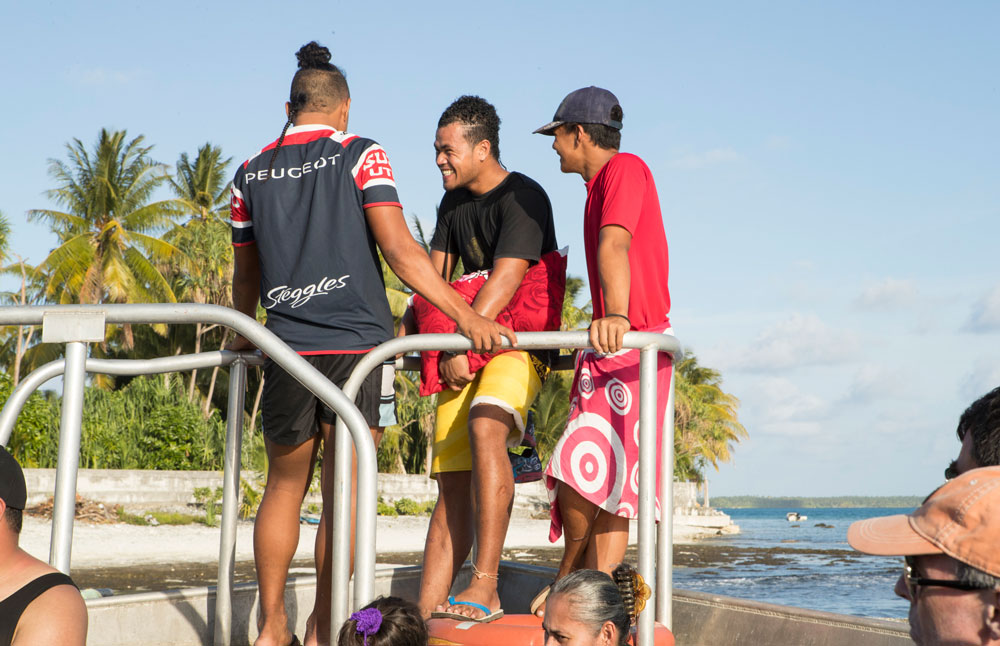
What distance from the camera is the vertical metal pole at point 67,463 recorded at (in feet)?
7.49

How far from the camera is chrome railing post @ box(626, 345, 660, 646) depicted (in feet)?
8.49

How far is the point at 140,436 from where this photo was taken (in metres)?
25.0

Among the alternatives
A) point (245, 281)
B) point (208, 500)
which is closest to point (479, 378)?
point (245, 281)

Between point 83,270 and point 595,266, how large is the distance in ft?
90.1

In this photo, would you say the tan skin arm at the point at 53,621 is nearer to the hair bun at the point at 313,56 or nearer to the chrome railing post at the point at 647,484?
the chrome railing post at the point at 647,484

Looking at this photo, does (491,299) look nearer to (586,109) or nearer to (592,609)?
(586,109)

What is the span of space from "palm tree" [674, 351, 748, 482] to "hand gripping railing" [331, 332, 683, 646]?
34290mm

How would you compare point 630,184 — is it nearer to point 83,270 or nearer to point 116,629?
point 116,629

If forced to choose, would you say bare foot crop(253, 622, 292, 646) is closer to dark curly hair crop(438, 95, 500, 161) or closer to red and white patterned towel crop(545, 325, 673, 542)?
red and white patterned towel crop(545, 325, 673, 542)

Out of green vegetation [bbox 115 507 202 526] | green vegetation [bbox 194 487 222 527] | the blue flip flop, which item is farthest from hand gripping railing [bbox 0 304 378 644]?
green vegetation [bbox 194 487 222 527]

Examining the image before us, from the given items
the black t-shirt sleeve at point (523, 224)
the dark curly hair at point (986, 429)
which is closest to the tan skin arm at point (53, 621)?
the dark curly hair at point (986, 429)

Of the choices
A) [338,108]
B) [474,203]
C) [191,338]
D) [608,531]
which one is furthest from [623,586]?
[191,338]

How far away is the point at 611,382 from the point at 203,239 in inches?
1092

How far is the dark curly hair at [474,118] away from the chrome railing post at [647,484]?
1189 mm
